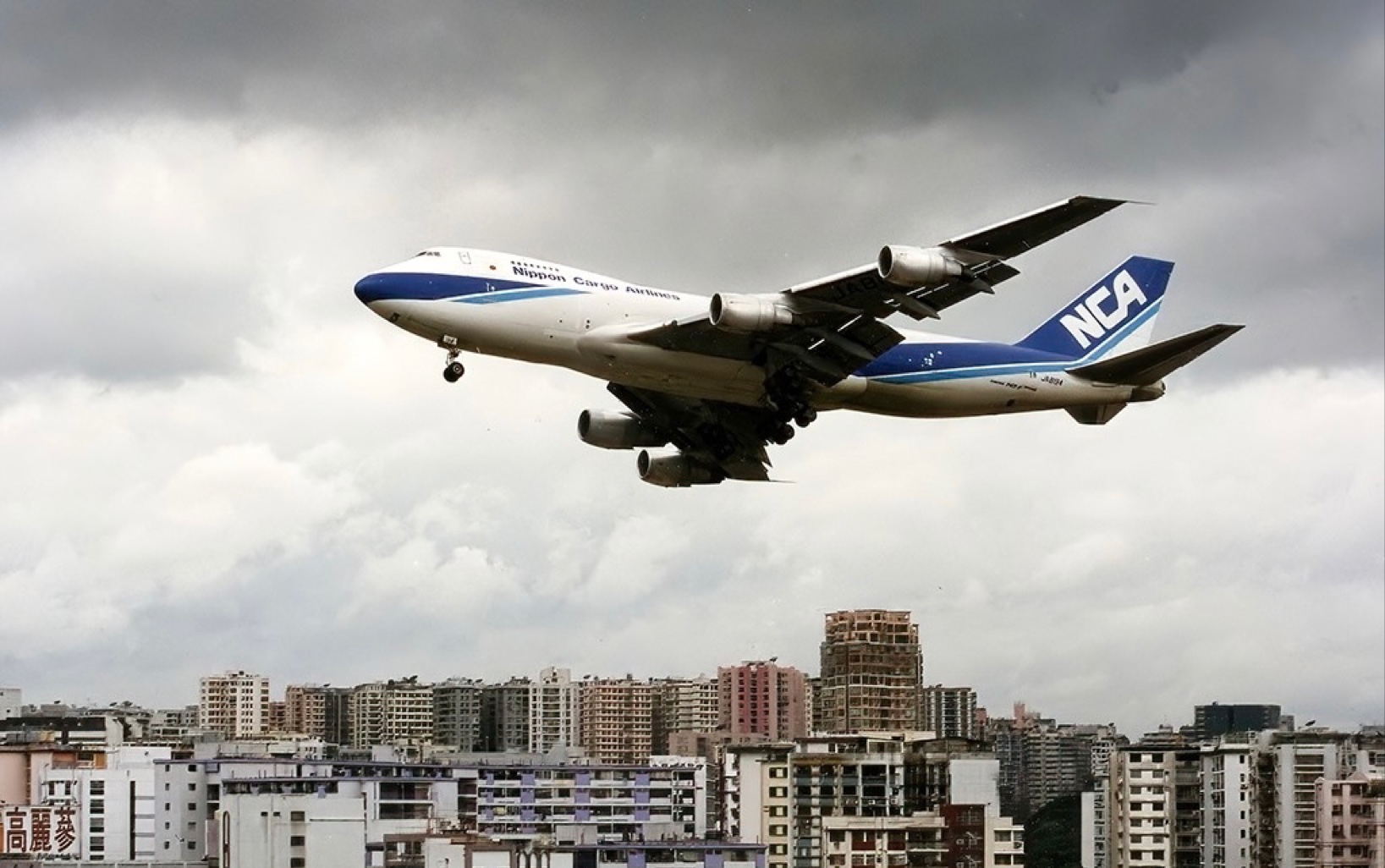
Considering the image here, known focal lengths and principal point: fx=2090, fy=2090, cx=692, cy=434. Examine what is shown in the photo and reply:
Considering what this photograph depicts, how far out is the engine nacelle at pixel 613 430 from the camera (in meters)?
64.3

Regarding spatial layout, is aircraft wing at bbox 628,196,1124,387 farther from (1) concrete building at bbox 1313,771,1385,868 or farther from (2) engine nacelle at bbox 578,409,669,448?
(1) concrete building at bbox 1313,771,1385,868

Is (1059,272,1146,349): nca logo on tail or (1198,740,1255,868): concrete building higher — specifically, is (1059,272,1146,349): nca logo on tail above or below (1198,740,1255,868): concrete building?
above

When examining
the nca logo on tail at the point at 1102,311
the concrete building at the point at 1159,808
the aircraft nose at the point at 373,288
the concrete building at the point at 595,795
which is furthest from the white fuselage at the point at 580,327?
the concrete building at the point at 595,795

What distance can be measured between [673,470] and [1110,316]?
15288mm

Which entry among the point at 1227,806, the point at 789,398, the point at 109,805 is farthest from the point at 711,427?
the point at 109,805

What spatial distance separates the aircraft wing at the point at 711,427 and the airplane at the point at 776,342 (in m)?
0.08

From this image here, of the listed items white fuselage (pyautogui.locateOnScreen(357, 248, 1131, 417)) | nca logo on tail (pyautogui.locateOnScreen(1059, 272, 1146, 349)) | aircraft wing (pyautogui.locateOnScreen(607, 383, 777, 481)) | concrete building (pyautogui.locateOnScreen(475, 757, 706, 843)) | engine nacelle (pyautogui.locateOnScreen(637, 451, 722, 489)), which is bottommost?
concrete building (pyautogui.locateOnScreen(475, 757, 706, 843))

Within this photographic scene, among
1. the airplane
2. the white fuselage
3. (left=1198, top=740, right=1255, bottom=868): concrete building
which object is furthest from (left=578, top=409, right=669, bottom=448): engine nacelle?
(left=1198, top=740, right=1255, bottom=868): concrete building

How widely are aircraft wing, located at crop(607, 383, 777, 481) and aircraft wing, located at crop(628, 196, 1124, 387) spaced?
18.2 feet

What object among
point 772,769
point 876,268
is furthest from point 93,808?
point 876,268

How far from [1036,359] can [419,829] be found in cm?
4727

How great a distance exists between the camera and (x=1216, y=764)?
112 metres

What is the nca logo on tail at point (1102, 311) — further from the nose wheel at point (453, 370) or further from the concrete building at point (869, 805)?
the concrete building at point (869, 805)

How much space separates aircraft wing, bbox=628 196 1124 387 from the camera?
52312mm
